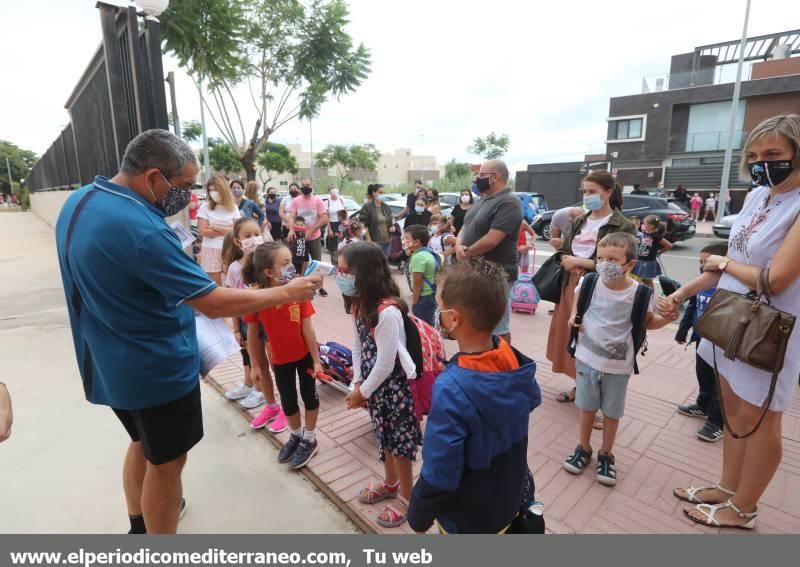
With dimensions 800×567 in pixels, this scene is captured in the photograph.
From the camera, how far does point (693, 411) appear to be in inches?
134

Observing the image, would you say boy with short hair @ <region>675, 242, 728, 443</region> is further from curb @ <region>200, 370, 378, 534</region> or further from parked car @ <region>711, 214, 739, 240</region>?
parked car @ <region>711, 214, 739, 240</region>

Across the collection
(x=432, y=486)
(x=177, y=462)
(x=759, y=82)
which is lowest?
(x=177, y=462)

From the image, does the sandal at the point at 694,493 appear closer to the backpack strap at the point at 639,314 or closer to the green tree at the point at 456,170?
the backpack strap at the point at 639,314

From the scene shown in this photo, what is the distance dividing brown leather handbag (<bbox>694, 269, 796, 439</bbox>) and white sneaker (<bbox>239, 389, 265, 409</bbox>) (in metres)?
3.16

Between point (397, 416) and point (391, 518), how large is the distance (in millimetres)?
523

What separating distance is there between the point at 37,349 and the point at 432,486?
5.59m

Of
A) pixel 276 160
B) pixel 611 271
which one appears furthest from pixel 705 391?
pixel 276 160

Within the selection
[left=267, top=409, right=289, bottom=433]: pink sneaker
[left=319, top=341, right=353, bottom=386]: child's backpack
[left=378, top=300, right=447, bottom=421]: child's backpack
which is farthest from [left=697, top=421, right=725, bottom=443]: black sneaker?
[left=267, top=409, right=289, bottom=433]: pink sneaker

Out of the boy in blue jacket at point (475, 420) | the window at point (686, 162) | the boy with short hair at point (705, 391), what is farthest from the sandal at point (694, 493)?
the window at point (686, 162)

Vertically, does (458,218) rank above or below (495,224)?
below

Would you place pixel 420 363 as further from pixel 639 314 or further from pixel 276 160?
pixel 276 160
